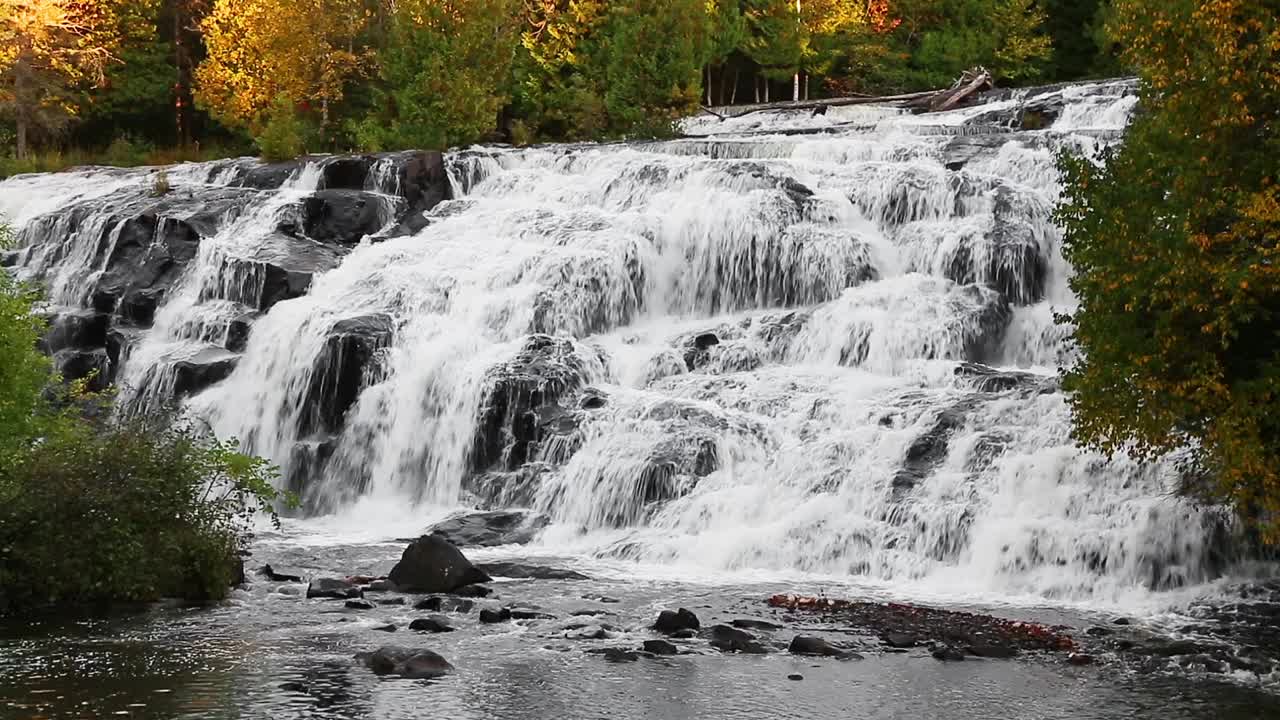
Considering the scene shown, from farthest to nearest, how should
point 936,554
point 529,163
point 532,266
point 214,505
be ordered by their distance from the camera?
point 529,163, point 532,266, point 936,554, point 214,505

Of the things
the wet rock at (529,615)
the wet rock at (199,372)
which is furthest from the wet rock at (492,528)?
the wet rock at (199,372)

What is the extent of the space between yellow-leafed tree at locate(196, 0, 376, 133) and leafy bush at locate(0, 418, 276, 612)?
35.7 m

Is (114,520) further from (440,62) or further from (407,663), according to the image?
(440,62)

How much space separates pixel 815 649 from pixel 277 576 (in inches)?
344

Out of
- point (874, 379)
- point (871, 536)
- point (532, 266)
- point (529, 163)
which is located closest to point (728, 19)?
point (529, 163)

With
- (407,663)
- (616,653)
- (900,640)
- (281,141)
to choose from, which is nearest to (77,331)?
(281,141)

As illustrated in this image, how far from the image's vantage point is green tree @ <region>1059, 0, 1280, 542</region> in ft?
55.9

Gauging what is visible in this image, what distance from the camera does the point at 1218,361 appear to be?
17.9 meters

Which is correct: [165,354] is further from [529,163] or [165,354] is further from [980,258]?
[980,258]

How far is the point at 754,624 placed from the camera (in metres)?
18.4

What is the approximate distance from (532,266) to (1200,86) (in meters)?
18.2

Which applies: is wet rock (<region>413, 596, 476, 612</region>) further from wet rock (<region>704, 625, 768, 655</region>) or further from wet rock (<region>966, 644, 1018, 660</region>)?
wet rock (<region>966, 644, 1018, 660</region>)

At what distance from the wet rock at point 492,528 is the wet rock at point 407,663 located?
827 centimetres

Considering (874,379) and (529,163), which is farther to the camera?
(529,163)
